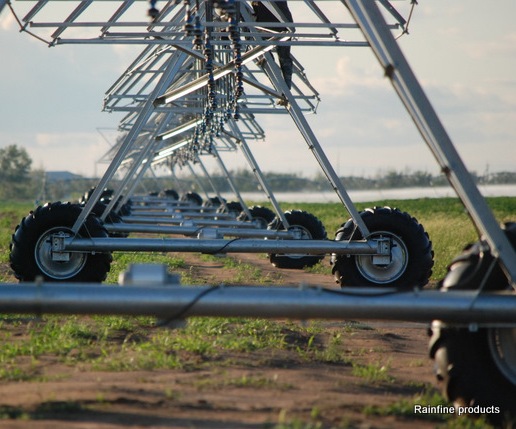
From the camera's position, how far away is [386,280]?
27.3 ft

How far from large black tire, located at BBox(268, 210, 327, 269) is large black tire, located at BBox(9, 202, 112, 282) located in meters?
4.24

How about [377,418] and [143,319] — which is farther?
[143,319]

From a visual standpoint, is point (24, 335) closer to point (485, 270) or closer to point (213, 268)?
point (485, 270)

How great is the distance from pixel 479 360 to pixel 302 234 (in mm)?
8509

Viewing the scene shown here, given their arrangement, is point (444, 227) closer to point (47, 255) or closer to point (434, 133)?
point (47, 255)

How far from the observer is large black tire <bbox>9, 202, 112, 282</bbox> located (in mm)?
8148

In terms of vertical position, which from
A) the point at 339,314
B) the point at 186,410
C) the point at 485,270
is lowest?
the point at 186,410

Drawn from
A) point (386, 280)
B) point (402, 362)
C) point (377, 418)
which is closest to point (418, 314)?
point (377, 418)

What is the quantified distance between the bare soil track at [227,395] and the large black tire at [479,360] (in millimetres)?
200

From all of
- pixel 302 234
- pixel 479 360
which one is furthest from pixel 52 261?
pixel 479 360

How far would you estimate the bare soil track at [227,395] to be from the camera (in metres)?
3.57

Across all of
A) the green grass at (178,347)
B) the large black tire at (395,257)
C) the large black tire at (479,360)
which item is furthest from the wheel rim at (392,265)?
the large black tire at (479,360)

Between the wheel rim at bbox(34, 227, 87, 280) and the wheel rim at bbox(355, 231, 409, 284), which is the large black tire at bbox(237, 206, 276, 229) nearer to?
the wheel rim at bbox(355, 231, 409, 284)

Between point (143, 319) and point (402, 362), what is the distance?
7.00ft
